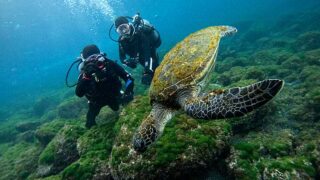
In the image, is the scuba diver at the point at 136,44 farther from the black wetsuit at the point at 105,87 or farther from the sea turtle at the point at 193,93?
the sea turtle at the point at 193,93

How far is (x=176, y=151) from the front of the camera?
487 cm

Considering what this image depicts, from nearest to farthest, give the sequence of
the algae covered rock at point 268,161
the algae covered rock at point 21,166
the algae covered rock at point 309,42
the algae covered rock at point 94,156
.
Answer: the algae covered rock at point 268,161
the algae covered rock at point 94,156
the algae covered rock at point 21,166
the algae covered rock at point 309,42

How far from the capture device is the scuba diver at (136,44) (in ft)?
30.7

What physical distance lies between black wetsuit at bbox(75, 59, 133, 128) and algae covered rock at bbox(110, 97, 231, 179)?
7.34ft

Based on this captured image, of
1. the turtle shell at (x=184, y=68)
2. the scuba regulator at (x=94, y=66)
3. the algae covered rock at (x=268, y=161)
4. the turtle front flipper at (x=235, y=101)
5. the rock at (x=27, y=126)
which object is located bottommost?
the algae covered rock at (x=268, y=161)

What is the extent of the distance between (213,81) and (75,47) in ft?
491

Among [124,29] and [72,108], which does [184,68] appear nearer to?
[124,29]

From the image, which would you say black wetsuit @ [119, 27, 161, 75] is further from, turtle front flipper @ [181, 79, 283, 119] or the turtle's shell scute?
turtle front flipper @ [181, 79, 283, 119]

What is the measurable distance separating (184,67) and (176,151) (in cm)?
156

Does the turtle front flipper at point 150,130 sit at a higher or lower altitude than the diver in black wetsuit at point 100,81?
lower

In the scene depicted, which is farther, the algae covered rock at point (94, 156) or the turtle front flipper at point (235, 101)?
the algae covered rock at point (94, 156)

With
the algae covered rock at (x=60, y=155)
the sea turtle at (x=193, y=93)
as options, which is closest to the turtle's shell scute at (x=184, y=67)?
the sea turtle at (x=193, y=93)

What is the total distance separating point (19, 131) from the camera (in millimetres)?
16641

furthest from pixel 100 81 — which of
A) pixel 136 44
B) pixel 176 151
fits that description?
pixel 176 151
